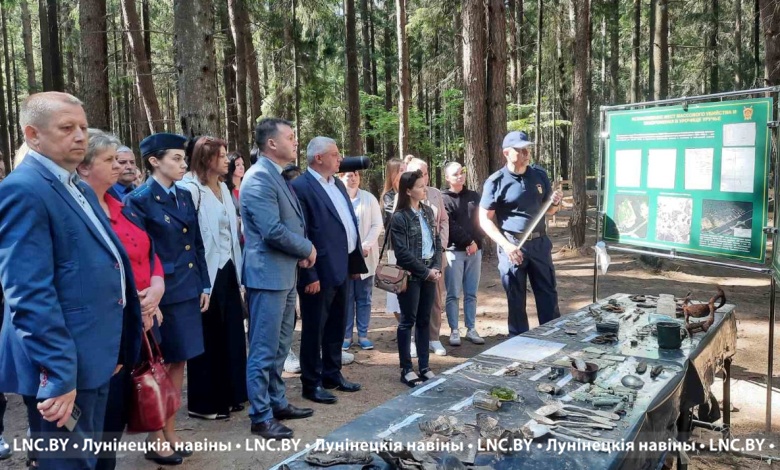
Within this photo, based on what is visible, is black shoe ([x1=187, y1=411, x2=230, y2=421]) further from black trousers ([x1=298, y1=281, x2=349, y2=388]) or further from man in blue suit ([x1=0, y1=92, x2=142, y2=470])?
man in blue suit ([x1=0, y1=92, x2=142, y2=470])

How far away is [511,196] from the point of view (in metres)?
5.20

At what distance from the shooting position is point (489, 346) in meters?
6.24

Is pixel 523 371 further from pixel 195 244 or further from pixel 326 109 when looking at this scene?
pixel 326 109

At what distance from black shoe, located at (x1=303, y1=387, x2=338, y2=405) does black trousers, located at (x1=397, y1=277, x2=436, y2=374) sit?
746 millimetres

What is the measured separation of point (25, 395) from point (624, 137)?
4986 millimetres

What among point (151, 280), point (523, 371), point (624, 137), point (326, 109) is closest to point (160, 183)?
point (151, 280)

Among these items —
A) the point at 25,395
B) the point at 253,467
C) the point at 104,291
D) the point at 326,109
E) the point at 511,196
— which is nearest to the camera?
the point at 25,395

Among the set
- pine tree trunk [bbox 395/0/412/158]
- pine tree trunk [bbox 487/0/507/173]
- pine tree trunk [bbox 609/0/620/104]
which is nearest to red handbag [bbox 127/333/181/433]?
pine tree trunk [bbox 487/0/507/173]

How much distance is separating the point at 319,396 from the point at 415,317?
1.07 m

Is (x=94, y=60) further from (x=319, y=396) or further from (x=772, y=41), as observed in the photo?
(x=772, y=41)

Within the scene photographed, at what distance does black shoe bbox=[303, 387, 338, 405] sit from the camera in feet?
15.2

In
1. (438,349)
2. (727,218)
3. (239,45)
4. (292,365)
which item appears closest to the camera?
(727,218)

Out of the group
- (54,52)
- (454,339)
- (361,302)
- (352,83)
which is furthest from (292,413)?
(352,83)

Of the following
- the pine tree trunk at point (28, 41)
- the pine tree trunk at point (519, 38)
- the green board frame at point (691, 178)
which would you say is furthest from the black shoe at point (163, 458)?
the pine tree trunk at point (28, 41)
